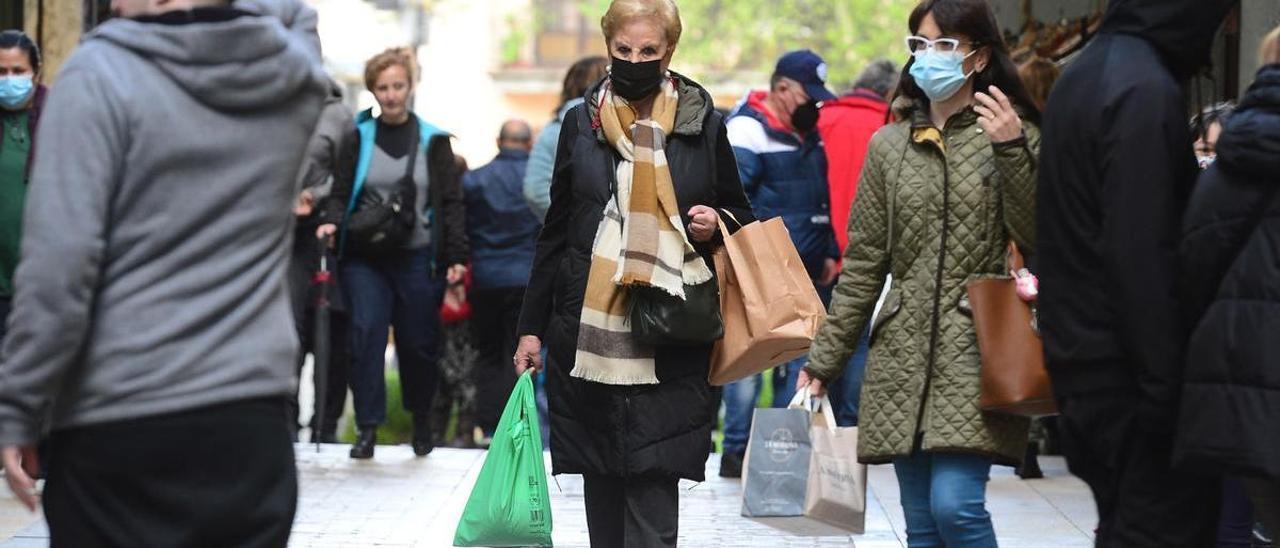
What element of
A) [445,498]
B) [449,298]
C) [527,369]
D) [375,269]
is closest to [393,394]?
[449,298]

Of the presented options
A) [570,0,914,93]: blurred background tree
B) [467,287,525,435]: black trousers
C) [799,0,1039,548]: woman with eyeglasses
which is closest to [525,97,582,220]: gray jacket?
[467,287,525,435]: black trousers

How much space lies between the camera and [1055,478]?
9.64m

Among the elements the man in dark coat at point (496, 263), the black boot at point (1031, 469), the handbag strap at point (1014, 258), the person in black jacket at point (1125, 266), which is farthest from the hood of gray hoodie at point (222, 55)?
the man in dark coat at point (496, 263)

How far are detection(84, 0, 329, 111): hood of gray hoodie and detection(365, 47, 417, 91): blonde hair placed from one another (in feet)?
20.7

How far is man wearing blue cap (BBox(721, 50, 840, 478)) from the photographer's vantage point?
8969 millimetres

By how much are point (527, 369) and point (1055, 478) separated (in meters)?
4.52

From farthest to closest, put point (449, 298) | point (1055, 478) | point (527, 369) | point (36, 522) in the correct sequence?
point (449, 298), point (1055, 478), point (36, 522), point (527, 369)

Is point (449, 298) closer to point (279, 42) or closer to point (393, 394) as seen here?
point (393, 394)

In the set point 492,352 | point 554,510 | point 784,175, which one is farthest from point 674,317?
point 492,352

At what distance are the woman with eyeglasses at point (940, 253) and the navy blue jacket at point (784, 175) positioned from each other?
3.33 m

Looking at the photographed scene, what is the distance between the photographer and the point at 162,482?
11.2ft

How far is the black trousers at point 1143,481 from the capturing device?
386 centimetres

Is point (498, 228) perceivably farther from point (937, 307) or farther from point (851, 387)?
point (937, 307)

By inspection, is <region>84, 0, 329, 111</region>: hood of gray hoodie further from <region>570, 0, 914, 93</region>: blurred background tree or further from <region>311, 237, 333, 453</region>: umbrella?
<region>570, 0, 914, 93</region>: blurred background tree
